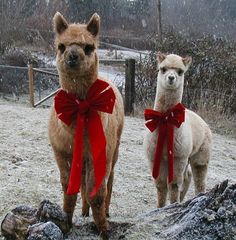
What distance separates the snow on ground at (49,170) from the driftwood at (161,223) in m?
0.49

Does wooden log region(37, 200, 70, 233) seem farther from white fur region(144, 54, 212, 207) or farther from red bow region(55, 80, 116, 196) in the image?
white fur region(144, 54, 212, 207)

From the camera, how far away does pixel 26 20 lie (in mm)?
33219

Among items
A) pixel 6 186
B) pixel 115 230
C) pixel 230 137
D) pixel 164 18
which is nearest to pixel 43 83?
pixel 230 137

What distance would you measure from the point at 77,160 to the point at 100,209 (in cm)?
44

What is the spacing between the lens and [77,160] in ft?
10.9

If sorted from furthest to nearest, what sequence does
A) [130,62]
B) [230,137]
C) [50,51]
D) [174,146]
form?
[50,51]
[130,62]
[230,137]
[174,146]

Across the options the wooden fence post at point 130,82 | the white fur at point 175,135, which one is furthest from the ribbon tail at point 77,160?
the wooden fence post at point 130,82

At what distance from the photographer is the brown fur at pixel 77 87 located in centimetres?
318

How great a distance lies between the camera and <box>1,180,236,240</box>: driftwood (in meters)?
2.94

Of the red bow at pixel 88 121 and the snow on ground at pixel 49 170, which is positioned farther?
the snow on ground at pixel 49 170

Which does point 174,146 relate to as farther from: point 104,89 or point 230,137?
point 230,137

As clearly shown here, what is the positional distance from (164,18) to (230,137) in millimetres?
44159

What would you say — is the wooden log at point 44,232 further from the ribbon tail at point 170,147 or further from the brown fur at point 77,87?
the ribbon tail at point 170,147

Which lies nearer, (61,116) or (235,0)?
(61,116)
